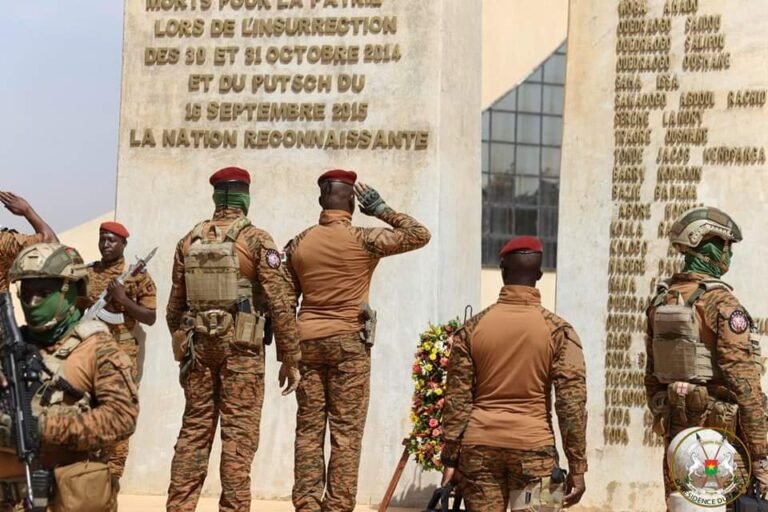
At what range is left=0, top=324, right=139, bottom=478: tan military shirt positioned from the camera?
14.6ft

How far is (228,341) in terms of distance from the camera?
281 inches

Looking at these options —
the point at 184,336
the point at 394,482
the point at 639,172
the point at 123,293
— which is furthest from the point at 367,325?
the point at 639,172

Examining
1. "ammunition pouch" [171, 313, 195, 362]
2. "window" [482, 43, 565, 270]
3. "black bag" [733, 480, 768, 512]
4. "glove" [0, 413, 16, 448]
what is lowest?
"black bag" [733, 480, 768, 512]

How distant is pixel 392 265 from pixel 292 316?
2.56 meters

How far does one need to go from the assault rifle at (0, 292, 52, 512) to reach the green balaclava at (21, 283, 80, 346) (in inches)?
4.3

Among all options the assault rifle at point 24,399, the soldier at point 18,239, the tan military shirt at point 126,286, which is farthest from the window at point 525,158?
the assault rifle at point 24,399

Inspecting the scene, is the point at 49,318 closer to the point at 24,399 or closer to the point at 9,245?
the point at 24,399

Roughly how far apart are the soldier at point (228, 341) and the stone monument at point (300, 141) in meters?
2.34

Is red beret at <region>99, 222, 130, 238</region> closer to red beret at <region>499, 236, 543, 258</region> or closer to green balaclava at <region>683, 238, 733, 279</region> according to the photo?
green balaclava at <region>683, 238, 733, 279</region>

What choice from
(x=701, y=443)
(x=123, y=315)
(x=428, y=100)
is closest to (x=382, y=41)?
(x=428, y=100)

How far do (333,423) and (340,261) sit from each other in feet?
2.83

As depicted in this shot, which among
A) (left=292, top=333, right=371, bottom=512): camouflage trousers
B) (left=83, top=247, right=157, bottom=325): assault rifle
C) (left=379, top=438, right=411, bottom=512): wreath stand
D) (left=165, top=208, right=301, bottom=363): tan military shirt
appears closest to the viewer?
(left=165, top=208, right=301, bottom=363): tan military shirt

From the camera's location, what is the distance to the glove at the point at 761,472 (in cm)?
630

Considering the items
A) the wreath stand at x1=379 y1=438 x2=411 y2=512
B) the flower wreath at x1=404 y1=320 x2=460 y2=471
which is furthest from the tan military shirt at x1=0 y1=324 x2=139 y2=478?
the wreath stand at x1=379 y1=438 x2=411 y2=512
